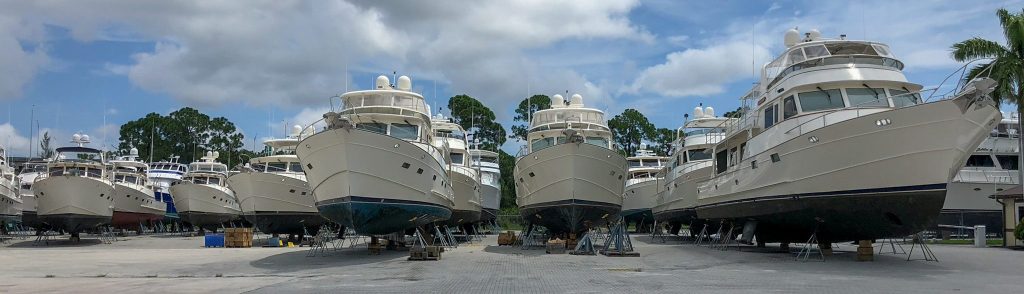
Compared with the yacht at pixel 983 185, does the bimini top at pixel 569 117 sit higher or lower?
higher

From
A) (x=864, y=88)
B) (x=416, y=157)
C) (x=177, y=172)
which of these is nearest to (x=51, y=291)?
(x=416, y=157)

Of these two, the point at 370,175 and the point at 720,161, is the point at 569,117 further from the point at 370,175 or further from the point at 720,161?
the point at 370,175

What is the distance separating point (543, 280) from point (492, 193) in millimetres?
22082

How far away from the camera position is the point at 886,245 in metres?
23.0

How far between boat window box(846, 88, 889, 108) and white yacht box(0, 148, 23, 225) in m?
33.0

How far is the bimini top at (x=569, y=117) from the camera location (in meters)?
27.1

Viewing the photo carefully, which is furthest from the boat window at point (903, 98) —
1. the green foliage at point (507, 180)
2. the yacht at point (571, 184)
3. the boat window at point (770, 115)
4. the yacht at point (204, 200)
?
the green foliage at point (507, 180)

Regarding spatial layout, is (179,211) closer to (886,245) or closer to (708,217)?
(708,217)

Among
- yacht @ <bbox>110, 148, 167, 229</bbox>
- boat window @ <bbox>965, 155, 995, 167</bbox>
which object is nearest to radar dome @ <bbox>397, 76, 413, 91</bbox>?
yacht @ <bbox>110, 148, 167, 229</bbox>

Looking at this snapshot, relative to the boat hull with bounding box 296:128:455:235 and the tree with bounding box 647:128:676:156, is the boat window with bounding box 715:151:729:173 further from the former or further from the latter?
the tree with bounding box 647:128:676:156

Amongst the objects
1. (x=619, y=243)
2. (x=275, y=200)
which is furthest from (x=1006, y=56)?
(x=275, y=200)

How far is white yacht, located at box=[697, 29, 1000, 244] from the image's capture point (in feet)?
43.9

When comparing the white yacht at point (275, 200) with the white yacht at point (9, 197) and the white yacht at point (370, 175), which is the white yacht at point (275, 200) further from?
the white yacht at point (9, 197)

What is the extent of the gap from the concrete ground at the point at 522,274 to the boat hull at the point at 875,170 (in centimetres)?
95
